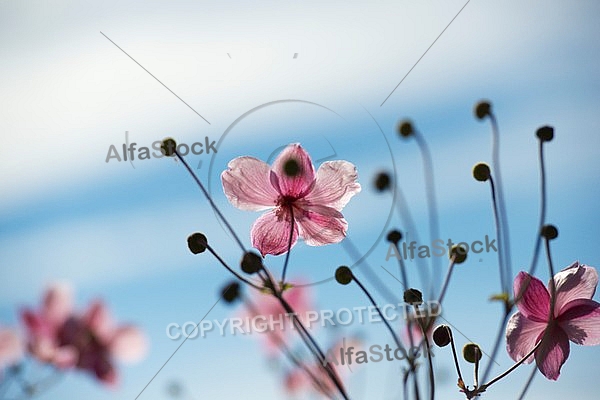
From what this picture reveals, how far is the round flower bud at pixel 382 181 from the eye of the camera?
0.42 m

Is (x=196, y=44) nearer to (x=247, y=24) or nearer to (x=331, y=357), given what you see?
(x=247, y=24)

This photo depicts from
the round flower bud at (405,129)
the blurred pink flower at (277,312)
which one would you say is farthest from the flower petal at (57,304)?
the round flower bud at (405,129)

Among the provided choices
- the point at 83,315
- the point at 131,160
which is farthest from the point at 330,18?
the point at 83,315

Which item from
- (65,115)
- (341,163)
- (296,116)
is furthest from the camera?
(65,115)

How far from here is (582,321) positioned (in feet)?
1.14

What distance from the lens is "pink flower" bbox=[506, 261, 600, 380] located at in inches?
13.5

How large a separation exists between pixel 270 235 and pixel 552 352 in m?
0.15

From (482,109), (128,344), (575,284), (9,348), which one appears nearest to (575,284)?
(575,284)

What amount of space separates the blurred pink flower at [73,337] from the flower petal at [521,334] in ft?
0.95

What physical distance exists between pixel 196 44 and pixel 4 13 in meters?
0.18

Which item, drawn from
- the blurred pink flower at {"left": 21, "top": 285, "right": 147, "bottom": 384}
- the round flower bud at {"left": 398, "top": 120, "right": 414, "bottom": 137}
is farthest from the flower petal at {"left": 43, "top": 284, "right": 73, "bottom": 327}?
the round flower bud at {"left": 398, "top": 120, "right": 414, "bottom": 137}

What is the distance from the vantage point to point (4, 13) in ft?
1.96

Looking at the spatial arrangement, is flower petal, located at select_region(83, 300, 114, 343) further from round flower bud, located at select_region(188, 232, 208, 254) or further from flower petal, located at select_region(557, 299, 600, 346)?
flower petal, located at select_region(557, 299, 600, 346)

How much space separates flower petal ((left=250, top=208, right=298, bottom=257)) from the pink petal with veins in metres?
0.13
